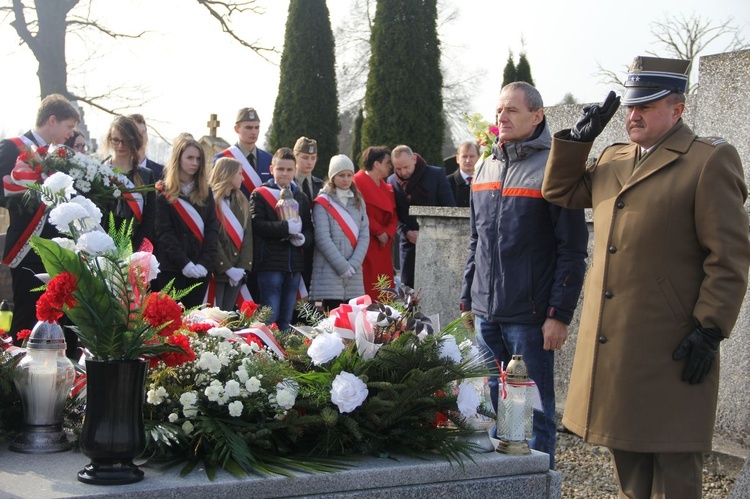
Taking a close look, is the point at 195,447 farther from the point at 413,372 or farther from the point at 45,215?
the point at 45,215

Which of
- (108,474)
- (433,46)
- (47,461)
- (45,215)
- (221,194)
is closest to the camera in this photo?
(108,474)

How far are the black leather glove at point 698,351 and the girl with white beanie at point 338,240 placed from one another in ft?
13.8

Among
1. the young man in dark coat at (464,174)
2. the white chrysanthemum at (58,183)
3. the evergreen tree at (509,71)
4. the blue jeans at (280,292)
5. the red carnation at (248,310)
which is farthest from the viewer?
the evergreen tree at (509,71)

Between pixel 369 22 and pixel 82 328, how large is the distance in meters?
34.3

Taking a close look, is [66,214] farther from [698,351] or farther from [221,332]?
[698,351]

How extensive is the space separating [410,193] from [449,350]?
517 centimetres

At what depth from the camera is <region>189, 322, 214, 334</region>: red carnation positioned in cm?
353

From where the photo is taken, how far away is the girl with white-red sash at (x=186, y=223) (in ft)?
21.1

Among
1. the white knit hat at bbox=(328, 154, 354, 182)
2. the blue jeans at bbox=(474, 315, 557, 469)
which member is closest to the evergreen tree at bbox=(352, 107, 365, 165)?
the white knit hat at bbox=(328, 154, 354, 182)

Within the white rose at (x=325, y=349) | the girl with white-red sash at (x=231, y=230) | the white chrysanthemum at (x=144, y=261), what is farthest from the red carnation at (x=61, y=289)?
the girl with white-red sash at (x=231, y=230)

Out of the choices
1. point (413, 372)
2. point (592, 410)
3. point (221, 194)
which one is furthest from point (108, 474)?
point (221, 194)

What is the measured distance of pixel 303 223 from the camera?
740 cm

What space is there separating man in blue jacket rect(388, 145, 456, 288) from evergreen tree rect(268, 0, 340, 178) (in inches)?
473

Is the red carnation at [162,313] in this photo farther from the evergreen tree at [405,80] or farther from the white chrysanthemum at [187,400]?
the evergreen tree at [405,80]
